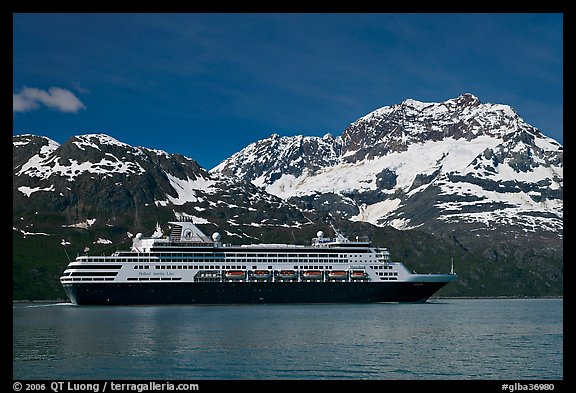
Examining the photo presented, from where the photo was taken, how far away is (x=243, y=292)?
13775 cm

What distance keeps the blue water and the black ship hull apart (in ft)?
97.4

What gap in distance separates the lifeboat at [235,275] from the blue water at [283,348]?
3655 centimetres

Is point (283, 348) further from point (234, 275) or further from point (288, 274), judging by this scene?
point (288, 274)

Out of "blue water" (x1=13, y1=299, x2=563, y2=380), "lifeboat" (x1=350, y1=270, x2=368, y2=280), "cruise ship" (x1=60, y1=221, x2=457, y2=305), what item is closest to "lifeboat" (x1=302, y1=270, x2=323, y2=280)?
"cruise ship" (x1=60, y1=221, x2=457, y2=305)

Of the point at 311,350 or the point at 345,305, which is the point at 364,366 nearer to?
the point at 311,350

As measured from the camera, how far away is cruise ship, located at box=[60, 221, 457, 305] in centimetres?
13262

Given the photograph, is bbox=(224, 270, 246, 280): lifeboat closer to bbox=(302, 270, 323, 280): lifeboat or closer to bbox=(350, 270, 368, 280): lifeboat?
bbox=(302, 270, 323, 280): lifeboat

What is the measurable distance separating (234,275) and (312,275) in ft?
48.9

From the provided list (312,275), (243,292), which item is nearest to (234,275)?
(243,292)

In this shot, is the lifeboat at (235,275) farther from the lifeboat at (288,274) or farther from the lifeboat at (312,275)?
the lifeboat at (312,275)
